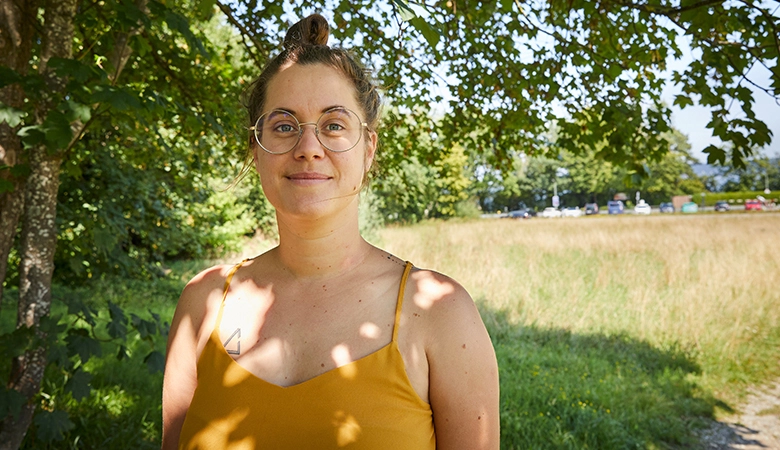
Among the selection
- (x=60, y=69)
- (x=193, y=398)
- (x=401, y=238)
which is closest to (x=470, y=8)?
(x=60, y=69)

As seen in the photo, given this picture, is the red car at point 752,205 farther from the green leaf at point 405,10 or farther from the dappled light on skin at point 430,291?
the green leaf at point 405,10

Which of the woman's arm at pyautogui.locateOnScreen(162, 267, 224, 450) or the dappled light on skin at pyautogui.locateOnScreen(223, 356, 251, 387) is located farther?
the woman's arm at pyautogui.locateOnScreen(162, 267, 224, 450)

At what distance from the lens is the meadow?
4.83 meters

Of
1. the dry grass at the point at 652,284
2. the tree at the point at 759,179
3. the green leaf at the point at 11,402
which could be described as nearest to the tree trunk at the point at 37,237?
the green leaf at the point at 11,402

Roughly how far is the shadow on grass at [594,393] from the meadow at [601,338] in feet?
0.06

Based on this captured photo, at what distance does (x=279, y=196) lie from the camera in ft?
5.28

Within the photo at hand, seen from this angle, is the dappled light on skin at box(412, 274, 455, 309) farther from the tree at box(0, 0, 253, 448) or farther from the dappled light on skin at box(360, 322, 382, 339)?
the tree at box(0, 0, 253, 448)

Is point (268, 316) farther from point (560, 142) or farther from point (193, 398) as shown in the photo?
point (560, 142)

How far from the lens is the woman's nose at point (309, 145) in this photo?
61.9 inches

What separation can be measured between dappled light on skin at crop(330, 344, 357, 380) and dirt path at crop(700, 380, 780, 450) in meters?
4.73

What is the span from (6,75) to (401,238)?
1668 centimetres

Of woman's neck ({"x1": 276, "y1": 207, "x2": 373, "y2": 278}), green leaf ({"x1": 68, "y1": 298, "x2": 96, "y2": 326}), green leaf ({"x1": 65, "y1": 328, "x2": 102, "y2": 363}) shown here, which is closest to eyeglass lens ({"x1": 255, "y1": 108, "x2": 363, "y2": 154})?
woman's neck ({"x1": 276, "y1": 207, "x2": 373, "y2": 278})

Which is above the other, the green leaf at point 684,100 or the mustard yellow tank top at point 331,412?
the green leaf at point 684,100

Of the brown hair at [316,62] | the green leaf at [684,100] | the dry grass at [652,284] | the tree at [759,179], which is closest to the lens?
the brown hair at [316,62]
